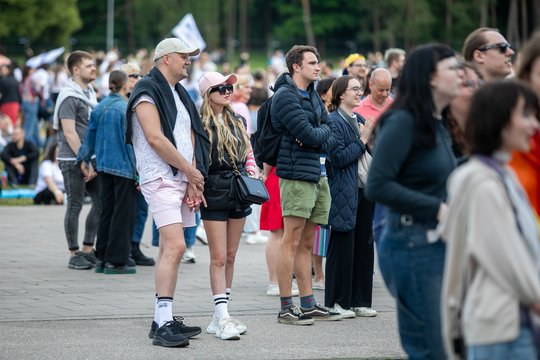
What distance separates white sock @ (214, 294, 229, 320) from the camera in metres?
8.22

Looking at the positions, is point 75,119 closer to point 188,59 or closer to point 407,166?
point 188,59

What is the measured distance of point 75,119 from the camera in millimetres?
11547

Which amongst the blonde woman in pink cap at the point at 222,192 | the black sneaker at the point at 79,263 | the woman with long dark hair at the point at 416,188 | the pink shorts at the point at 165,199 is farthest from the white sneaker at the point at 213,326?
the black sneaker at the point at 79,263

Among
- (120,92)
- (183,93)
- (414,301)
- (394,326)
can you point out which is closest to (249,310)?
(394,326)

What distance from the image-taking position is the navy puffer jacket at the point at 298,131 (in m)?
8.59

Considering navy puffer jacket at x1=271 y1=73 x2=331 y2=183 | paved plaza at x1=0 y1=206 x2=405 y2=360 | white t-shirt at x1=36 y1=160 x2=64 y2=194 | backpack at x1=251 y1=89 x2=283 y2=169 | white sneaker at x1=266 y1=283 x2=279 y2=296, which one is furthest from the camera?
white t-shirt at x1=36 y1=160 x2=64 y2=194

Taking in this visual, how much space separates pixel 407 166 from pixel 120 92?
6665 millimetres

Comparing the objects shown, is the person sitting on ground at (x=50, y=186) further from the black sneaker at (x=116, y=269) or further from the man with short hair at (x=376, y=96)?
the man with short hair at (x=376, y=96)

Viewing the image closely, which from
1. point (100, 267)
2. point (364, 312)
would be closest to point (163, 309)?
point (364, 312)

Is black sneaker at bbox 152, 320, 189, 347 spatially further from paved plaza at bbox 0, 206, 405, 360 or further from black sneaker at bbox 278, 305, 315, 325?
black sneaker at bbox 278, 305, 315, 325

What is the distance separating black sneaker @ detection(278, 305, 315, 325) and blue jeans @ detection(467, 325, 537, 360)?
14.9 ft

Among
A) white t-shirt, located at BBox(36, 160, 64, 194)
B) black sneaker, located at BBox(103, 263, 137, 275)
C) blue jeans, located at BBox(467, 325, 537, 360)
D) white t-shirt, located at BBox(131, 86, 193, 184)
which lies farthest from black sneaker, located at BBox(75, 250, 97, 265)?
blue jeans, located at BBox(467, 325, 537, 360)

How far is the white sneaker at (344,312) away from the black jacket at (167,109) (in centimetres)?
179

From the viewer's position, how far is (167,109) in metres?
7.89
